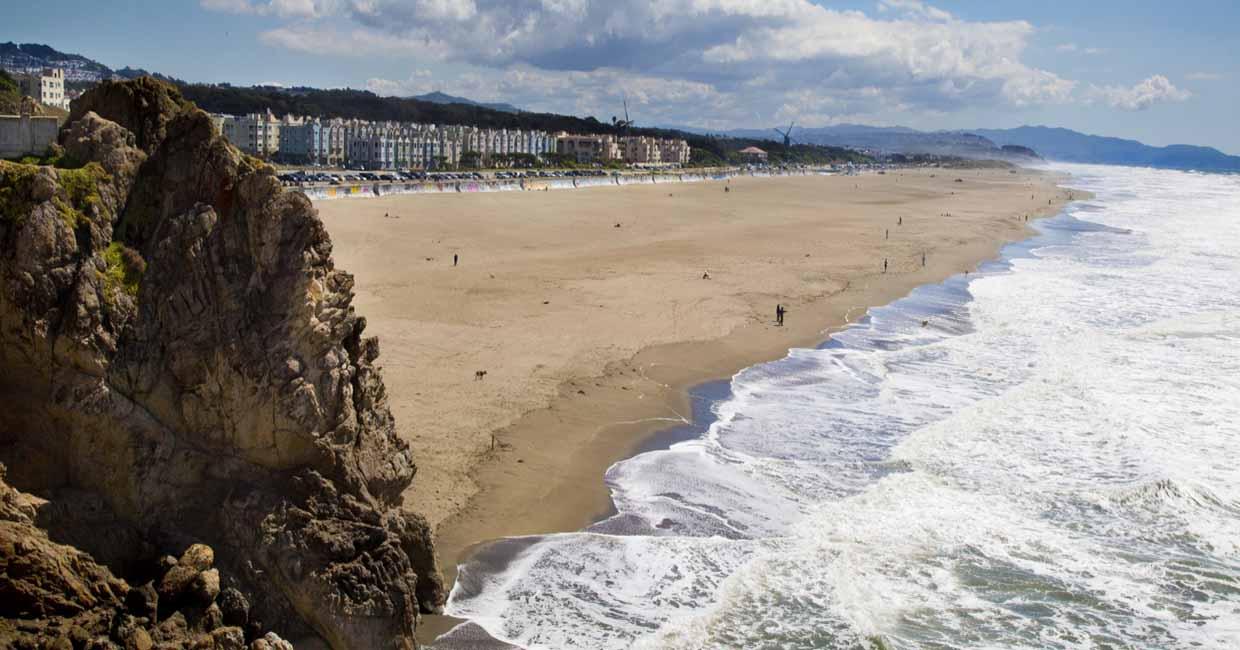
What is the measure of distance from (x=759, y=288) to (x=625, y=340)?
10305 millimetres

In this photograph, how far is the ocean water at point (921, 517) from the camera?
11742 mm

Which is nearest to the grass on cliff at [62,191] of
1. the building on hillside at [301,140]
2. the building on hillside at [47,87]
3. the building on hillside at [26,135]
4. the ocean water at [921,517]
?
the building on hillside at [26,135]

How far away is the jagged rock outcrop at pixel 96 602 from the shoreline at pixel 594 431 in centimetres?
286

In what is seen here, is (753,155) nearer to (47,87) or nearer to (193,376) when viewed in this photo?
(47,87)

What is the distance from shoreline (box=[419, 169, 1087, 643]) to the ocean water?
1.41ft

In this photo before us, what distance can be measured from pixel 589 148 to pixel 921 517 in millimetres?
133126

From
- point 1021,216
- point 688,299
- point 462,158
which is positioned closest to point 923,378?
point 688,299

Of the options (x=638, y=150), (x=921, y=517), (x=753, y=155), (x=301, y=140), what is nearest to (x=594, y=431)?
(x=921, y=517)

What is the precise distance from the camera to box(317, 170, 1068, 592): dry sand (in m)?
Result: 15.7

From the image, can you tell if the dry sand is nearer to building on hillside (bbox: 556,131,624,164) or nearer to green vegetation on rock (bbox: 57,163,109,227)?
green vegetation on rock (bbox: 57,163,109,227)

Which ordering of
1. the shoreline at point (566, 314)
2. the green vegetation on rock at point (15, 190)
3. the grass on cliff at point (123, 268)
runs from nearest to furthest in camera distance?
1. the green vegetation on rock at point (15, 190)
2. the grass on cliff at point (123, 268)
3. the shoreline at point (566, 314)

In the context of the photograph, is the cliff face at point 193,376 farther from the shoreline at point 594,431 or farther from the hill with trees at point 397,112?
the hill with trees at point 397,112

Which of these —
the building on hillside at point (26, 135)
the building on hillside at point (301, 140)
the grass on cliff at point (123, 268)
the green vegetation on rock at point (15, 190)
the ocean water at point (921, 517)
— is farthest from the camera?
the building on hillside at point (301, 140)

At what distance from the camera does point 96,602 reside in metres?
7.86
